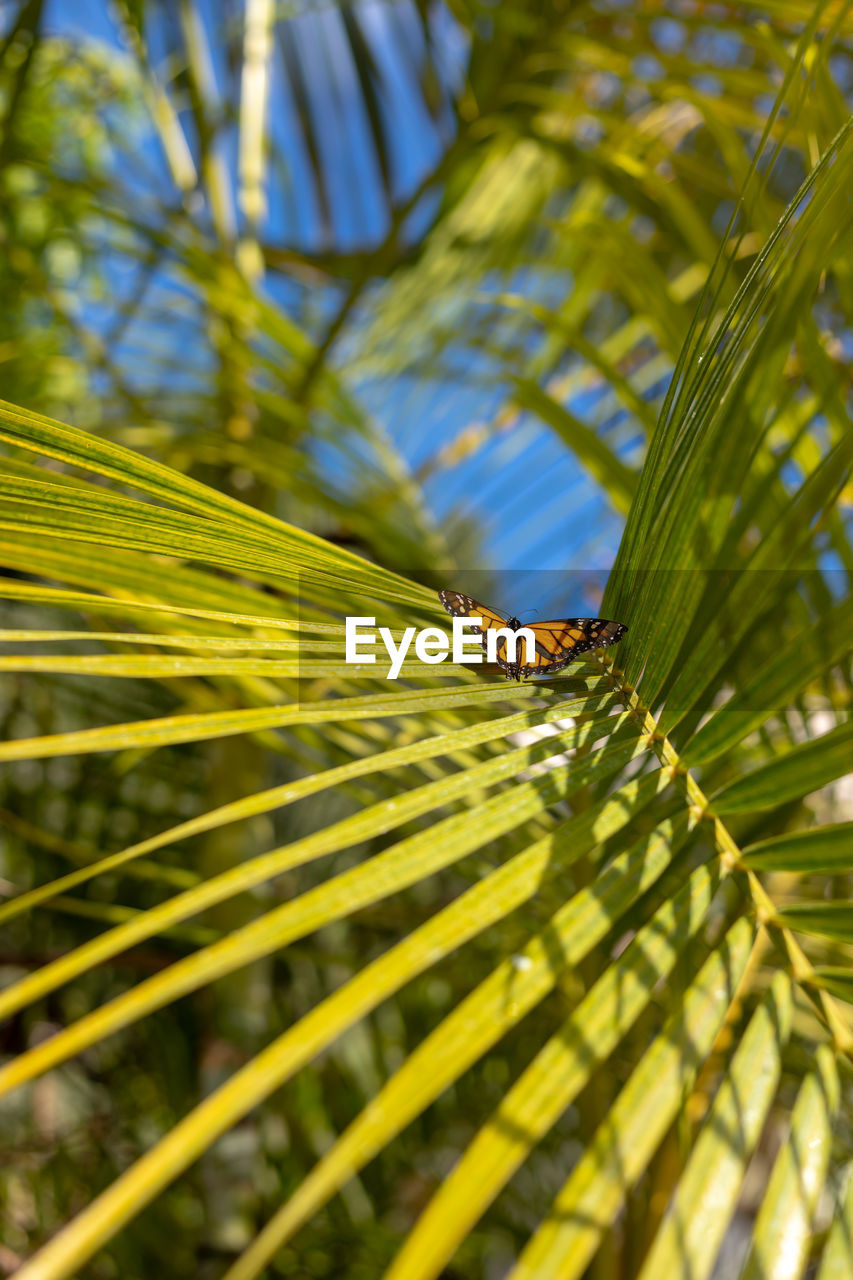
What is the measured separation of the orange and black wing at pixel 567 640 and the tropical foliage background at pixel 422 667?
2 cm

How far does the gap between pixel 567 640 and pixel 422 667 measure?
0.07 metres

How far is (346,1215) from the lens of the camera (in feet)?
2.94

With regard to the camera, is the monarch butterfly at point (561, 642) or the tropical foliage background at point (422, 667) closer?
A: the tropical foliage background at point (422, 667)

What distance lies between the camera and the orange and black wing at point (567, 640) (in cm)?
32

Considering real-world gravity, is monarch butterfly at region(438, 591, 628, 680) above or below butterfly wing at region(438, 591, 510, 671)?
below

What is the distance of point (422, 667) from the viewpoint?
28cm

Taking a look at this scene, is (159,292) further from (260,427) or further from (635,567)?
(635,567)

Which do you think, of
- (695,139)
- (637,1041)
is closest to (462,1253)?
(637,1041)

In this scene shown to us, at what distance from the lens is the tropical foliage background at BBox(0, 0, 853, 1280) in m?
0.18

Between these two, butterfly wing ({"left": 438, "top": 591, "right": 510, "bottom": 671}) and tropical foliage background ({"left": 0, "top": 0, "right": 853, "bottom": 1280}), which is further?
butterfly wing ({"left": 438, "top": 591, "right": 510, "bottom": 671})

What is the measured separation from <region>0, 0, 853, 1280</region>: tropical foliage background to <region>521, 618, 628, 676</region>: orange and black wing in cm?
2

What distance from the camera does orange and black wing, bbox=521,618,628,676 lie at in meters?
0.32

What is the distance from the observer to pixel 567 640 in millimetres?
324

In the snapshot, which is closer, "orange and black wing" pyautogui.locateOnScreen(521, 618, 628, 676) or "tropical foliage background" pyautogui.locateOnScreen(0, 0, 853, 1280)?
"tropical foliage background" pyautogui.locateOnScreen(0, 0, 853, 1280)
